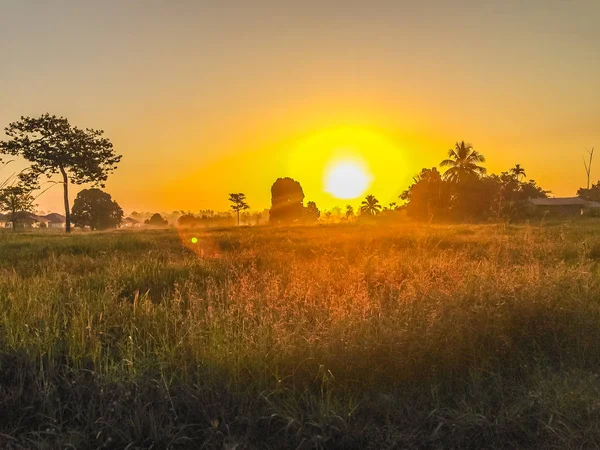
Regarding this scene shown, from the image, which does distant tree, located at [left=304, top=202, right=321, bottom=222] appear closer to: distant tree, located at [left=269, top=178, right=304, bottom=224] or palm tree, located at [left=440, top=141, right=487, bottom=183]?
distant tree, located at [left=269, top=178, right=304, bottom=224]

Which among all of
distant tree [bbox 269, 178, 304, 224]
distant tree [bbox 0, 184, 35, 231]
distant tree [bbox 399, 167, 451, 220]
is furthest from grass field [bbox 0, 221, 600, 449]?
distant tree [bbox 269, 178, 304, 224]

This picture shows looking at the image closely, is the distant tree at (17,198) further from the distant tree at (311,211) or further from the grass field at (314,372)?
the distant tree at (311,211)

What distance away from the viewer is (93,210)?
7006 cm

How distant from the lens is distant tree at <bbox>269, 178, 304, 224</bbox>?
75062 mm

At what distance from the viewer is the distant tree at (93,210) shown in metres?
69.1

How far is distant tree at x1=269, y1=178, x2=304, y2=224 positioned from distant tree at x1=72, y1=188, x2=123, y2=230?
31906 millimetres

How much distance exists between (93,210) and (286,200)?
36.9 meters

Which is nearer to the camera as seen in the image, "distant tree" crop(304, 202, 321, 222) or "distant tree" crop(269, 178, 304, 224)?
"distant tree" crop(269, 178, 304, 224)

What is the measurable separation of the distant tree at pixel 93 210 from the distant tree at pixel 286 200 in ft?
105

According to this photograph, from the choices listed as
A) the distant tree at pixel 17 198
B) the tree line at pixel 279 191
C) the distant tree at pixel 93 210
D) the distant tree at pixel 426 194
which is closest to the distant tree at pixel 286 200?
the tree line at pixel 279 191

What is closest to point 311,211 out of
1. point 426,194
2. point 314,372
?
point 426,194

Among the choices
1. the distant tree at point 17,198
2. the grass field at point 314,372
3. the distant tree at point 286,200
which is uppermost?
the distant tree at point 286,200

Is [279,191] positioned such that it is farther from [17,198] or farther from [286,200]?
[17,198]

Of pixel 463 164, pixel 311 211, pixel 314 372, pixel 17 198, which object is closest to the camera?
pixel 314 372
